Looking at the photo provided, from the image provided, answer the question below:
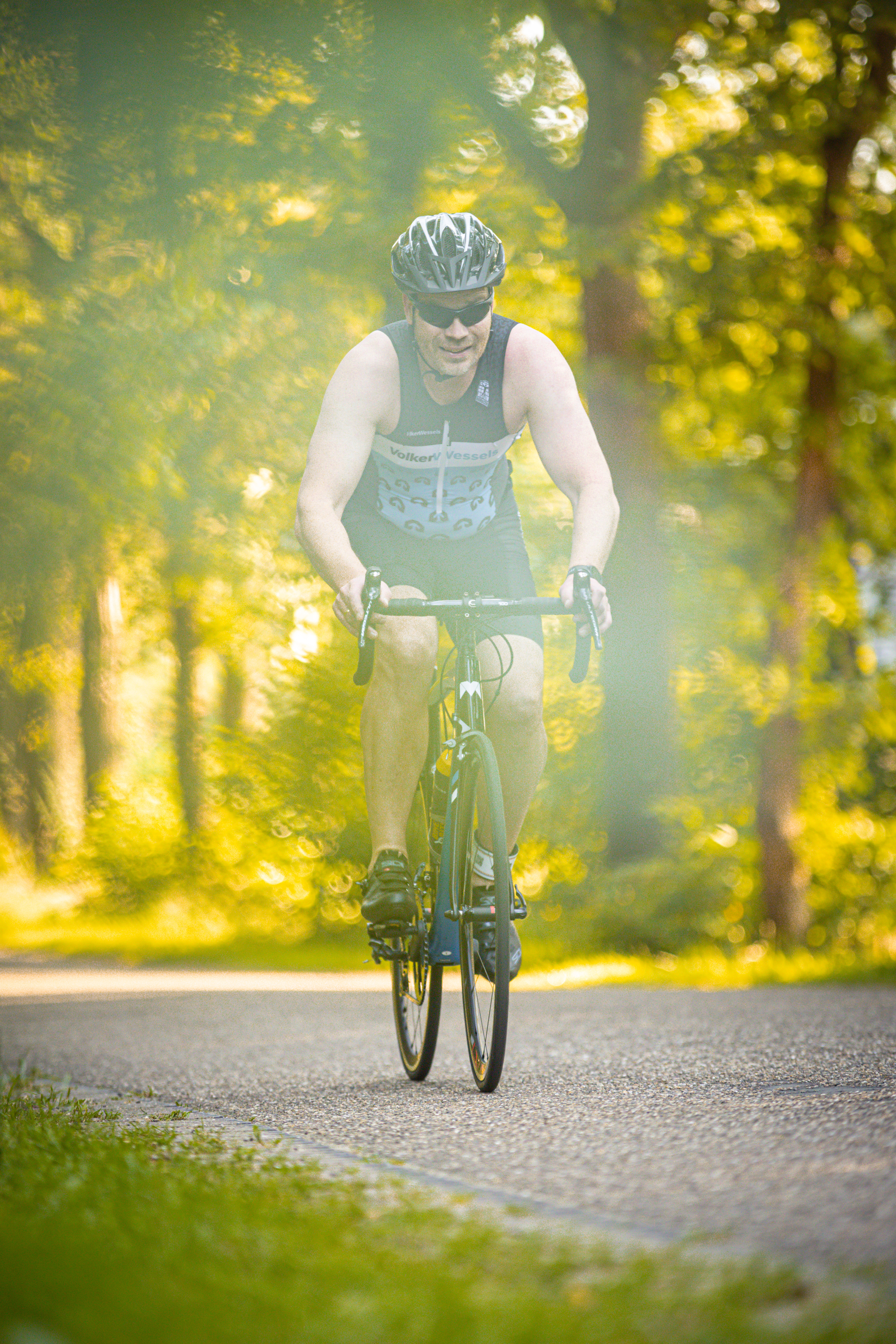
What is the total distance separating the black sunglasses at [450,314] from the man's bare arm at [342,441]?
20 centimetres

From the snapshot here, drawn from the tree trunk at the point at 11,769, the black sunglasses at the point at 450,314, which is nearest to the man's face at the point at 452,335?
the black sunglasses at the point at 450,314

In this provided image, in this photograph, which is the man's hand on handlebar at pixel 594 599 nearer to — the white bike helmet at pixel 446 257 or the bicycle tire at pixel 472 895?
the bicycle tire at pixel 472 895

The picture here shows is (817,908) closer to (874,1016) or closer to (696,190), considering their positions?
(696,190)

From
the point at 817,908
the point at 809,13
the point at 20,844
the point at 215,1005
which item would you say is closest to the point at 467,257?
the point at 215,1005

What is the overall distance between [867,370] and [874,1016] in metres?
9.51

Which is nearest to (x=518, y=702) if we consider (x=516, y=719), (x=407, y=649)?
(x=516, y=719)

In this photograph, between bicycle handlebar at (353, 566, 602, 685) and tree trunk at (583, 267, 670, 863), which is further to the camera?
tree trunk at (583, 267, 670, 863)

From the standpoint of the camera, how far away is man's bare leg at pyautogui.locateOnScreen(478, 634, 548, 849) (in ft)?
14.8

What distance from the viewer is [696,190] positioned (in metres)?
12.1

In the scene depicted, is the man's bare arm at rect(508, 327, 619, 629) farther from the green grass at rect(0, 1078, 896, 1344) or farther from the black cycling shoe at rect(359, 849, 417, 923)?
the green grass at rect(0, 1078, 896, 1344)

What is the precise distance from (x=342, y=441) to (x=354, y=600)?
0.63 metres

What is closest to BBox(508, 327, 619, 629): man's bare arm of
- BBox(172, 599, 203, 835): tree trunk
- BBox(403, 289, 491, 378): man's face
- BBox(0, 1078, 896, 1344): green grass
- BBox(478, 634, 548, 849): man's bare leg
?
BBox(403, 289, 491, 378): man's face

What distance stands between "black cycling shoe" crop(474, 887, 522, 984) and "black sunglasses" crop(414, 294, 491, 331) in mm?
1711

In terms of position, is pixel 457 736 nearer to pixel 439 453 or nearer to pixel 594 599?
pixel 594 599
